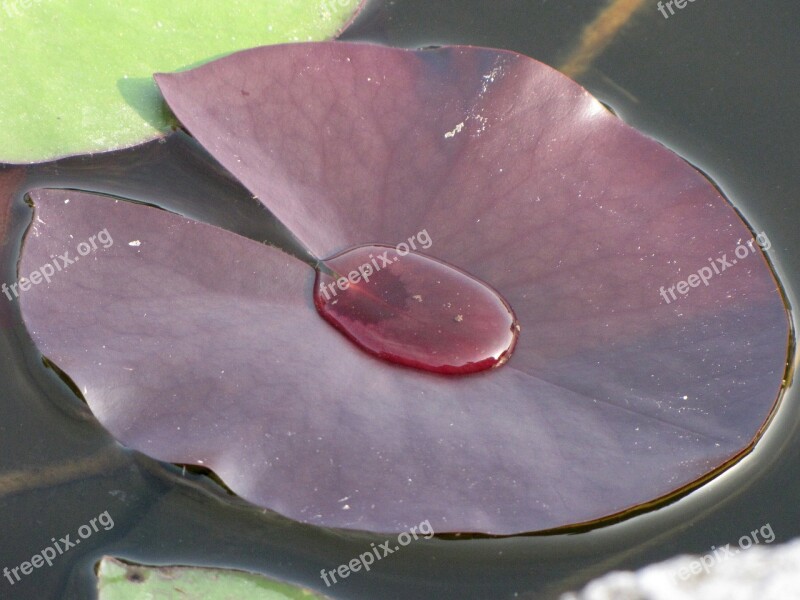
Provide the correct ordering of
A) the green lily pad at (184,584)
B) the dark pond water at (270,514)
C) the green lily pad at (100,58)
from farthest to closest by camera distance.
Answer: the green lily pad at (100,58), the dark pond water at (270,514), the green lily pad at (184,584)

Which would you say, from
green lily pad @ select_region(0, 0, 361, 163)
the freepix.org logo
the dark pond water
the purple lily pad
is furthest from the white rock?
green lily pad @ select_region(0, 0, 361, 163)

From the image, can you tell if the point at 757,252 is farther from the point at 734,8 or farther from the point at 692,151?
the point at 734,8

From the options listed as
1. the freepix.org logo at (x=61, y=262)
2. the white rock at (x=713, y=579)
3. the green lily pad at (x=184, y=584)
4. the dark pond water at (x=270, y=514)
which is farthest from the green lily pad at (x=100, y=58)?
the white rock at (x=713, y=579)

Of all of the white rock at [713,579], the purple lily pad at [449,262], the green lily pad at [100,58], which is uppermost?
the green lily pad at [100,58]

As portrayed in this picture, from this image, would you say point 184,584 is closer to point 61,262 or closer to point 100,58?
point 61,262

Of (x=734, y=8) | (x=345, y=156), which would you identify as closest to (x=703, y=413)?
(x=345, y=156)

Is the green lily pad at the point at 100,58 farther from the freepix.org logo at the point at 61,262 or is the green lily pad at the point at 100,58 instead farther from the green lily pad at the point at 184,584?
the green lily pad at the point at 184,584

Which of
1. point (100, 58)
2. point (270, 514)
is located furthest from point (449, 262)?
point (100, 58)
